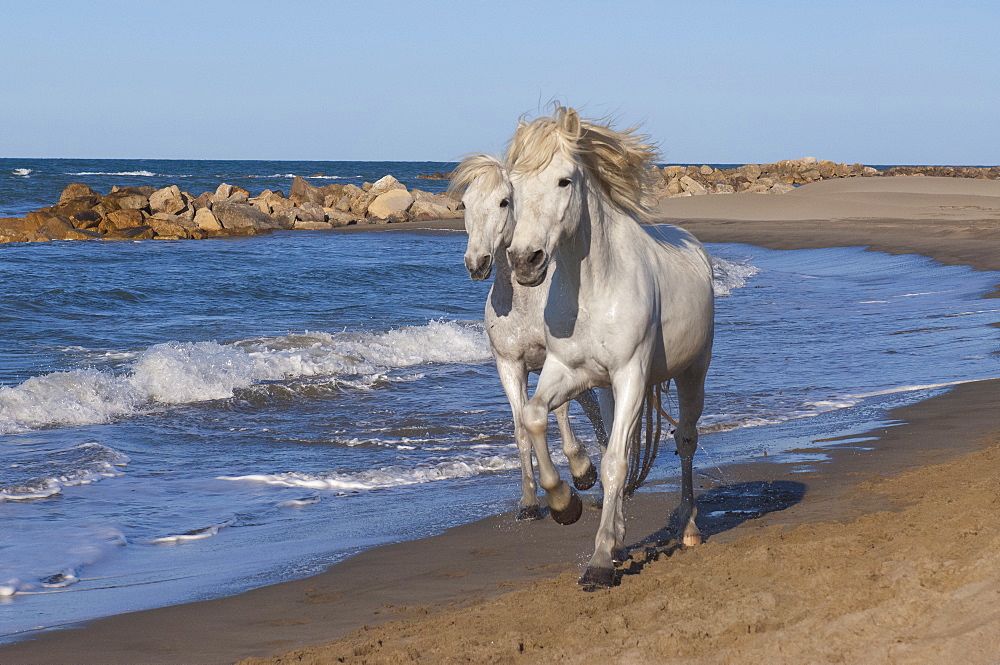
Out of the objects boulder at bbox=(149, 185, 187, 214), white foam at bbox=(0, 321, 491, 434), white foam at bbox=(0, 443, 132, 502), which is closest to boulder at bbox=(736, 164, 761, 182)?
boulder at bbox=(149, 185, 187, 214)

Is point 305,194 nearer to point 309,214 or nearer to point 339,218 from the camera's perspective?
point 339,218

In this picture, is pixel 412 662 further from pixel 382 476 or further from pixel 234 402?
pixel 234 402

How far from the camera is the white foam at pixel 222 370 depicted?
963 cm

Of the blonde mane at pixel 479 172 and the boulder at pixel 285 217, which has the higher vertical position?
the blonde mane at pixel 479 172

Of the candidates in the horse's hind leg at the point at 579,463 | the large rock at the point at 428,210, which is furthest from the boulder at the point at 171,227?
the horse's hind leg at the point at 579,463

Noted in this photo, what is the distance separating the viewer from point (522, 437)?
5469mm

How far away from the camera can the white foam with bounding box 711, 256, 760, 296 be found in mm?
20453

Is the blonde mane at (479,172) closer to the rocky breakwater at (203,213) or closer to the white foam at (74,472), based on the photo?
the white foam at (74,472)

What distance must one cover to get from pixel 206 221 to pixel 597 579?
33089mm

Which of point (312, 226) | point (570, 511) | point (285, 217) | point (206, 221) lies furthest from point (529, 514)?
point (285, 217)

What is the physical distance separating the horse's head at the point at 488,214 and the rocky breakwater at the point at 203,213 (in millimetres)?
26128

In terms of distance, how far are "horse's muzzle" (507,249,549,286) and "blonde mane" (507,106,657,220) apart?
21.0 inches

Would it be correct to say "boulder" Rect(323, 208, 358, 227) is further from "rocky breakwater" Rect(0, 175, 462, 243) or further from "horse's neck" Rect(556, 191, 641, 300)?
"horse's neck" Rect(556, 191, 641, 300)

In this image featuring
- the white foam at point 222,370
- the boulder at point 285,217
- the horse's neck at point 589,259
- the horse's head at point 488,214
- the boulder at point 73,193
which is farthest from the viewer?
the boulder at point 285,217
